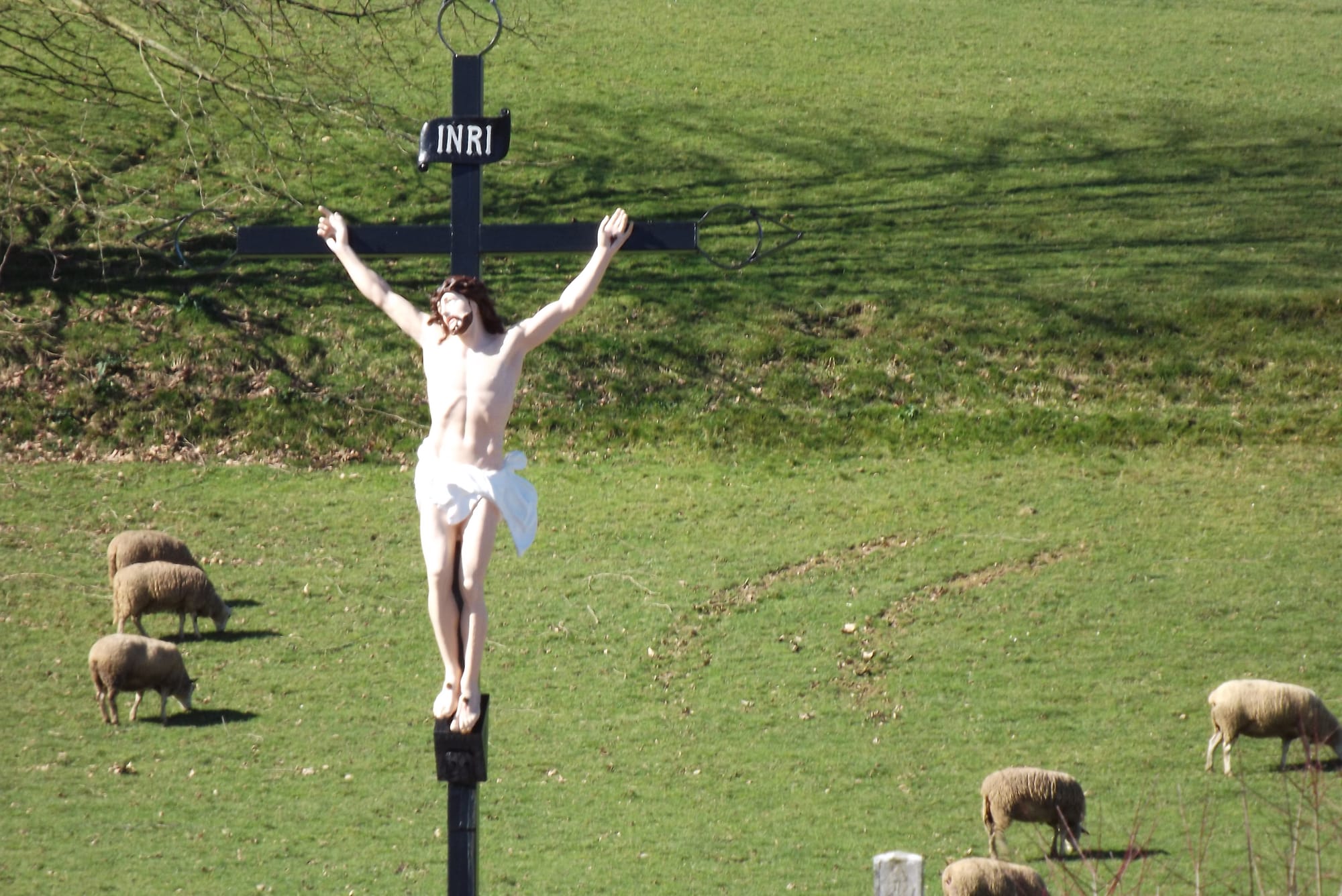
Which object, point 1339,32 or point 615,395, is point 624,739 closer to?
point 615,395

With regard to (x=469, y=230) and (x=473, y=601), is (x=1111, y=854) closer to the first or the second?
(x=473, y=601)

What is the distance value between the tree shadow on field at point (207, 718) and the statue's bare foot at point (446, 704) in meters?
5.78

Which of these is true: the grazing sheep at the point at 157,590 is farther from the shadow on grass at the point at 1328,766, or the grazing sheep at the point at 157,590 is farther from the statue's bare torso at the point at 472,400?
the shadow on grass at the point at 1328,766

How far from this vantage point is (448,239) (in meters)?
5.39

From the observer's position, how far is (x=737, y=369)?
16688 millimetres

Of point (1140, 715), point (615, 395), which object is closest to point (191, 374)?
point (615, 395)

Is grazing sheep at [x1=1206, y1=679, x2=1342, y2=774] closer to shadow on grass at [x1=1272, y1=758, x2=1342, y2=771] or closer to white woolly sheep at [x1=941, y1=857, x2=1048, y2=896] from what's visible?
shadow on grass at [x1=1272, y1=758, x2=1342, y2=771]

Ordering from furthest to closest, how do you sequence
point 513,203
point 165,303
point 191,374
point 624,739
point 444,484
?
point 513,203 < point 165,303 < point 191,374 < point 624,739 < point 444,484

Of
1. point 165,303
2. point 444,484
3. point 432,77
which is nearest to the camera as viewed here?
point 444,484

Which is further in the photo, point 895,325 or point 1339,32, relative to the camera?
point 1339,32

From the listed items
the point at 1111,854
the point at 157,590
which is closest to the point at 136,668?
the point at 157,590

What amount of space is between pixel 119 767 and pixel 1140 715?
6.98 meters

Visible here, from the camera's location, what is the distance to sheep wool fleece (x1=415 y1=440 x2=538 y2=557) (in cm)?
474

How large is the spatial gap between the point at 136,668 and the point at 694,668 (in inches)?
158
